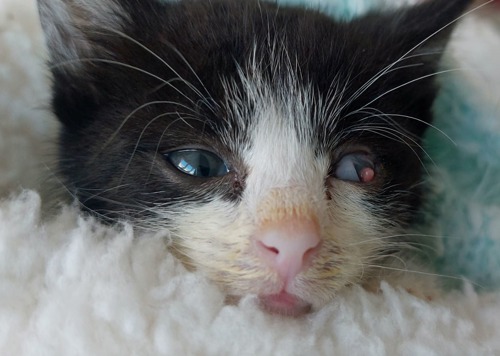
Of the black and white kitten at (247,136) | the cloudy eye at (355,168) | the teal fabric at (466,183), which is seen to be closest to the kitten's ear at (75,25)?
the black and white kitten at (247,136)

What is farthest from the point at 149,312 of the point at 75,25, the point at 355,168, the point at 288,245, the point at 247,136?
the point at 75,25

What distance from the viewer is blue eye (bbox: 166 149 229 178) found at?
3.42 ft

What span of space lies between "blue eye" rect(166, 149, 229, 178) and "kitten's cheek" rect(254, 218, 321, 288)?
16 centimetres

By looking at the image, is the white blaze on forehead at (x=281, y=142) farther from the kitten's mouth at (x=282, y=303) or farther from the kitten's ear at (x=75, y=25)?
the kitten's ear at (x=75, y=25)

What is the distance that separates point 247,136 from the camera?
3.43ft

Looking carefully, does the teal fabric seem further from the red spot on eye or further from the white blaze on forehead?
the white blaze on forehead

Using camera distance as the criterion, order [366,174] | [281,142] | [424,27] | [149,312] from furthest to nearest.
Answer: [424,27] < [366,174] < [281,142] < [149,312]

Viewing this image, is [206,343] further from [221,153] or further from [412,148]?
[412,148]

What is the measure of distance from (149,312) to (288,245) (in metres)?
0.21

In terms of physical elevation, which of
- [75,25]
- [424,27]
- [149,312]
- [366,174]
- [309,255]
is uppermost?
[424,27]

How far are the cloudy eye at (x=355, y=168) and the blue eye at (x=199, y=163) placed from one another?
20 centimetres

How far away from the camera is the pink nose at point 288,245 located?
0.90 metres

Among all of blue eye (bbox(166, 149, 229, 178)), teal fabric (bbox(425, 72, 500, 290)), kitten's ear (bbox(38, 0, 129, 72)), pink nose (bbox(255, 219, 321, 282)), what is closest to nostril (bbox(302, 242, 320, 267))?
pink nose (bbox(255, 219, 321, 282))

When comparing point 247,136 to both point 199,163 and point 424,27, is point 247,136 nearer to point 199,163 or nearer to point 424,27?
point 199,163
